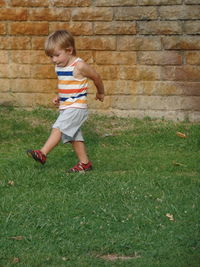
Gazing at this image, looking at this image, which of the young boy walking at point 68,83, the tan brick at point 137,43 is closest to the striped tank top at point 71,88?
the young boy walking at point 68,83

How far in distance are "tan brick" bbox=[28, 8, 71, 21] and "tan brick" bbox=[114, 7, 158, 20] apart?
2.20ft

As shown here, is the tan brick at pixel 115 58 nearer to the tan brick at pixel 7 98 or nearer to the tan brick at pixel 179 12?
the tan brick at pixel 179 12

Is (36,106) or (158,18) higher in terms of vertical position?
(158,18)

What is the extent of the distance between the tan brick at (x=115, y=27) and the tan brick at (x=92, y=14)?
0.25ft

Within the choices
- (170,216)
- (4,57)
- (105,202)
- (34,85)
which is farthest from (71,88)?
(4,57)

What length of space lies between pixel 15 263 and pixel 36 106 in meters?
5.25

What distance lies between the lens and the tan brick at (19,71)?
Answer: 975 cm

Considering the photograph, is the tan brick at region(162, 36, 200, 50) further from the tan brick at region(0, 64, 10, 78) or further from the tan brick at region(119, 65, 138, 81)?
the tan brick at region(0, 64, 10, 78)

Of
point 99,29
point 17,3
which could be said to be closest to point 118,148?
point 99,29

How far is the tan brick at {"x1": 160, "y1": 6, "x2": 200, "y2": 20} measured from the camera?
9156mm

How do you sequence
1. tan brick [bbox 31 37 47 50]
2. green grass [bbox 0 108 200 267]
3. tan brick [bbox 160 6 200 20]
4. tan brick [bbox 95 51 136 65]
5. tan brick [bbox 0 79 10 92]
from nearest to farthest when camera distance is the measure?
green grass [bbox 0 108 200 267]
tan brick [bbox 160 6 200 20]
tan brick [bbox 95 51 136 65]
tan brick [bbox 31 37 47 50]
tan brick [bbox 0 79 10 92]

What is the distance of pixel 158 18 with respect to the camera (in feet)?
30.3

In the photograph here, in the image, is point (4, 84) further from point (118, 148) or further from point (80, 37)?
point (118, 148)

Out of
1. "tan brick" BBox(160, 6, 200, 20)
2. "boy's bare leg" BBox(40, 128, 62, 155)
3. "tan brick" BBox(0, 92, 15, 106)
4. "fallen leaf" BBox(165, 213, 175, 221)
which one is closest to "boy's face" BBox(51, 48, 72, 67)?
"boy's bare leg" BBox(40, 128, 62, 155)
